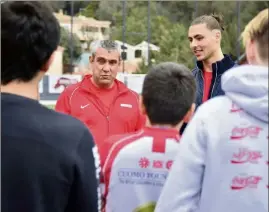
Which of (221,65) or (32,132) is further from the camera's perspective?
(221,65)

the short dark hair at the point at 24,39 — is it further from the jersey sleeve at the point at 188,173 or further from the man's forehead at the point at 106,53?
the man's forehead at the point at 106,53

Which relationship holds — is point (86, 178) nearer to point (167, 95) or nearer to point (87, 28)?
point (167, 95)

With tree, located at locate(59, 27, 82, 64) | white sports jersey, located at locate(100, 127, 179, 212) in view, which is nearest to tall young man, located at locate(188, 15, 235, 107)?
white sports jersey, located at locate(100, 127, 179, 212)

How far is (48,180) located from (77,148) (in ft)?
0.43

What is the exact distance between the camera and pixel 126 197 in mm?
2178

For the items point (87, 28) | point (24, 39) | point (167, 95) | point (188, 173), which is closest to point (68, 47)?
point (87, 28)

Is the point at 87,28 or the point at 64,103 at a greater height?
the point at 64,103

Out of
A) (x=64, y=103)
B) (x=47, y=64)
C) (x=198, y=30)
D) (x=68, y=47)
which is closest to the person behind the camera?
(x=47, y=64)

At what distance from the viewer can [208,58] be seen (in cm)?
416

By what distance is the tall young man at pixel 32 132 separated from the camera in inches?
66.2

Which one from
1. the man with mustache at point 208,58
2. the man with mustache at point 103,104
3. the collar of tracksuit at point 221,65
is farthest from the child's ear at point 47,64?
the collar of tracksuit at point 221,65

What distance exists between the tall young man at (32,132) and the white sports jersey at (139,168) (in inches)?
15.9

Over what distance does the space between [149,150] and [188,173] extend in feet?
0.84

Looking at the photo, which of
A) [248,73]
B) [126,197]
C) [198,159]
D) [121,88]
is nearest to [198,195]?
[198,159]
